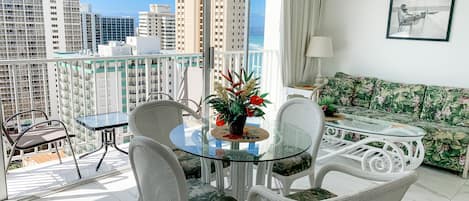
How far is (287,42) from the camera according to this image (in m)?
4.65

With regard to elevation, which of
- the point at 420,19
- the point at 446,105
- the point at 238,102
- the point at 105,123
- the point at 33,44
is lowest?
the point at 105,123

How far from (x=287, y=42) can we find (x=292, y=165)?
8.33 ft

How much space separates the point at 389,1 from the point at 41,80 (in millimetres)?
4060

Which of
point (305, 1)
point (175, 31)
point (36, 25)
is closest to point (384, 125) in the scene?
point (305, 1)

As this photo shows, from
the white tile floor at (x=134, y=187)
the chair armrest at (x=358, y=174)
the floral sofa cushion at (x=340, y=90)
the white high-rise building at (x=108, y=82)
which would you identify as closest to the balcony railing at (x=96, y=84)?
the white high-rise building at (x=108, y=82)

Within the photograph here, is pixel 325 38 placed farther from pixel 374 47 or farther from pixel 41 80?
pixel 41 80

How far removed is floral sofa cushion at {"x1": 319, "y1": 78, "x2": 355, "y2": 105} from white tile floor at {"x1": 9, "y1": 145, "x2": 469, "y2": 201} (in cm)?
129

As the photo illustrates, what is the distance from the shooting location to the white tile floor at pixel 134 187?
2875 millimetres

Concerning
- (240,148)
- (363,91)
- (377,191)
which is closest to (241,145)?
(240,148)

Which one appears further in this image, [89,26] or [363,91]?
[363,91]

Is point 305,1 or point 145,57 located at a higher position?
point 305,1

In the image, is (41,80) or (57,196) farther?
(41,80)

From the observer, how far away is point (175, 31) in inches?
166

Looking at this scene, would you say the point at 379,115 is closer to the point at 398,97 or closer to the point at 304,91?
the point at 398,97
